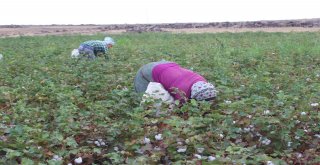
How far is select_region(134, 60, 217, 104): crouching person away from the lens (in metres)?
5.00

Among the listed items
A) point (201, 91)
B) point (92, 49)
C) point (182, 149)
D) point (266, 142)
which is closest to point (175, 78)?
point (201, 91)

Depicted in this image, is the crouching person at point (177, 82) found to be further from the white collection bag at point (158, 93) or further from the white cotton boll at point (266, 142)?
the white cotton boll at point (266, 142)

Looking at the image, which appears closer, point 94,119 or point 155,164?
point 155,164

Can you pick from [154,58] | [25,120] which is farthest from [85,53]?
[25,120]

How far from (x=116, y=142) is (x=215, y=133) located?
2.42 feet

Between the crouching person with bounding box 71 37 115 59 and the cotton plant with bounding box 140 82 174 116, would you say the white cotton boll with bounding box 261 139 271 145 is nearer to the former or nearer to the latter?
the cotton plant with bounding box 140 82 174 116

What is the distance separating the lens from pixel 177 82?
5234 mm

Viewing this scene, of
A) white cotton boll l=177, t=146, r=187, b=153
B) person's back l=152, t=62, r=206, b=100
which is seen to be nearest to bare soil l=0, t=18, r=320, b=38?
person's back l=152, t=62, r=206, b=100

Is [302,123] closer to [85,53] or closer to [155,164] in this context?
[155,164]

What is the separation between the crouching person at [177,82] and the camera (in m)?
5.00

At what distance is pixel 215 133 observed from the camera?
12.7 ft

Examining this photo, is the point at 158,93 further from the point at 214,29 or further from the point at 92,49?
the point at 214,29

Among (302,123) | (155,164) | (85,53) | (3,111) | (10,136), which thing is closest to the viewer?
(155,164)

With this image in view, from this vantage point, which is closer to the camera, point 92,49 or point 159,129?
point 159,129
